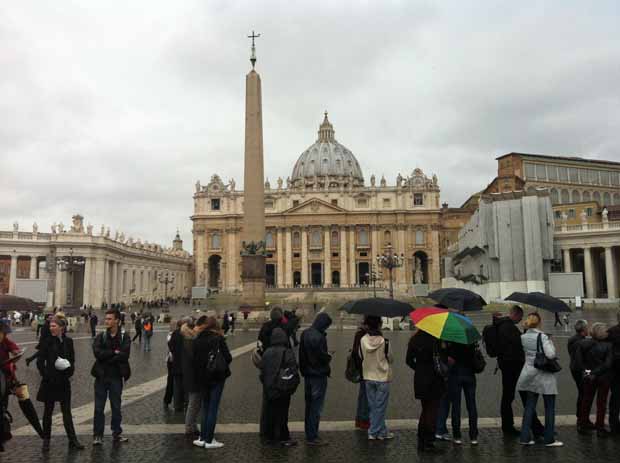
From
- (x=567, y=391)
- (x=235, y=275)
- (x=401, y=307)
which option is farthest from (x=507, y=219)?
(x=235, y=275)

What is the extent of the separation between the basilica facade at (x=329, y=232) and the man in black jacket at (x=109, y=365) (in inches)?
2762

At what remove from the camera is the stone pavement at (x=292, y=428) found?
18.2ft

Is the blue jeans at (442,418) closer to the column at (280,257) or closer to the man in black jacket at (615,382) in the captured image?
the man in black jacket at (615,382)

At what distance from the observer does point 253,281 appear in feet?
86.4

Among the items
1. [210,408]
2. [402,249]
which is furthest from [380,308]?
[402,249]

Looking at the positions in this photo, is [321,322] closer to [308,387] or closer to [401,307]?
[308,387]

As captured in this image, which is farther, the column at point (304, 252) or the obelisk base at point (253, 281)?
the column at point (304, 252)

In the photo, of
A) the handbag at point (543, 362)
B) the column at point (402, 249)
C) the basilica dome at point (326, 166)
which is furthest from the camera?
the basilica dome at point (326, 166)

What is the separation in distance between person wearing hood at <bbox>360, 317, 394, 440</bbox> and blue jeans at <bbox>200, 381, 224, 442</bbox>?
1.64m

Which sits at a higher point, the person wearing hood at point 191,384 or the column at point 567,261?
the column at point 567,261

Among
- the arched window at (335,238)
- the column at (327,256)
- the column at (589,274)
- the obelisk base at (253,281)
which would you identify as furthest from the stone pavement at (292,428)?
the arched window at (335,238)

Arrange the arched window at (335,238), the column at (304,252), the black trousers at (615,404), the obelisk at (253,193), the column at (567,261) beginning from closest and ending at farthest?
the black trousers at (615,404) → the obelisk at (253,193) → the column at (567,261) → the column at (304,252) → the arched window at (335,238)

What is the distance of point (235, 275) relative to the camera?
77.5 m

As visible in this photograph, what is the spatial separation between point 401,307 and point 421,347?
0.92m
